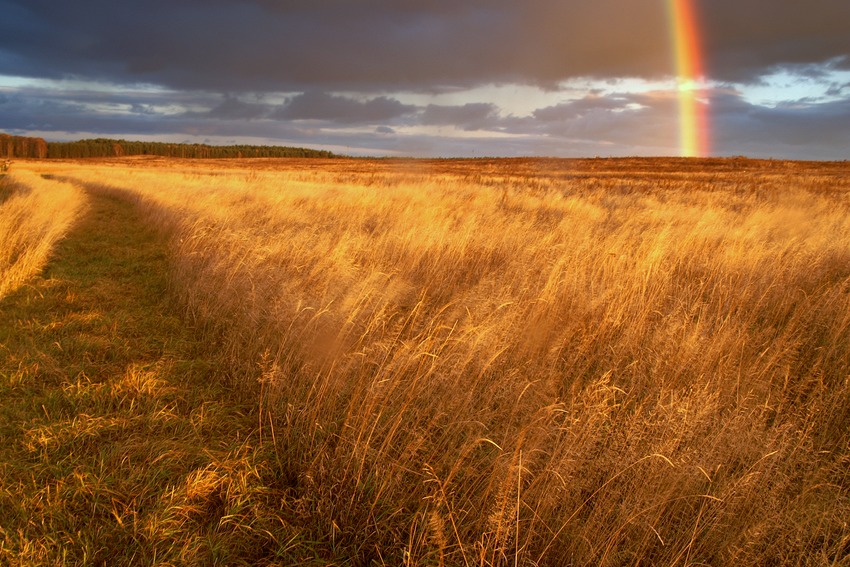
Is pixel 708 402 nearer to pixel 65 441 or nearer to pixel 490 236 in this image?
pixel 65 441

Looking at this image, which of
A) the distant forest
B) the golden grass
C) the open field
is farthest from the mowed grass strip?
the distant forest

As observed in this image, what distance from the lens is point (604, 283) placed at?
199 inches

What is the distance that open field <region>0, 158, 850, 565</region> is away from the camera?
214cm

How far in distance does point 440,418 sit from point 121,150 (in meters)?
149

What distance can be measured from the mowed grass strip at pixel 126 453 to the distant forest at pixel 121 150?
125785mm

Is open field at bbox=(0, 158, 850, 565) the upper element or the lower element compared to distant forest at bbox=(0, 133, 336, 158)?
lower

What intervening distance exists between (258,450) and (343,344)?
102 cm

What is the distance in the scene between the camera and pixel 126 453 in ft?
8.90

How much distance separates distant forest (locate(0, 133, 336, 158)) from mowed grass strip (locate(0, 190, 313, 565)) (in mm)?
125785

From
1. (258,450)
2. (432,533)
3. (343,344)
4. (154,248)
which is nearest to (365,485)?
(432,533)

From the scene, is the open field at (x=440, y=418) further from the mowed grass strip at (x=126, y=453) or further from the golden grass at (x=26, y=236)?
the golden grass at (x=26, y=236)

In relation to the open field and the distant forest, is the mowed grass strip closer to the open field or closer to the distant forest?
the open field

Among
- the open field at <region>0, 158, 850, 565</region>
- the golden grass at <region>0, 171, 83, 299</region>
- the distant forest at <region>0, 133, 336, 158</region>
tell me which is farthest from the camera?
the distant forest at <region>0, 133, 336, 158</region>

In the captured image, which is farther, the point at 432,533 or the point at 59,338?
the point at 59,338
